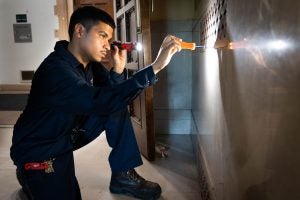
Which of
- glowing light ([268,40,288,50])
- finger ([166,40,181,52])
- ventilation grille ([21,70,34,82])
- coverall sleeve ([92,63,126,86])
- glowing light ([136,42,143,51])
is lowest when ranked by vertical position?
ventilation grille ([21,70,34,82])

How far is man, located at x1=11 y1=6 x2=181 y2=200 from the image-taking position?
3.15 ft

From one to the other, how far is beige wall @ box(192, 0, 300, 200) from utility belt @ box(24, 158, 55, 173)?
0.71 m

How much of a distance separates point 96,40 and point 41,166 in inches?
23.0

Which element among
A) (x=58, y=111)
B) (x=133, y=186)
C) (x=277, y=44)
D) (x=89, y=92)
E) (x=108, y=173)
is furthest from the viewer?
(x=108, y=173)

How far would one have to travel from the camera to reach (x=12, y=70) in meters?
4.92

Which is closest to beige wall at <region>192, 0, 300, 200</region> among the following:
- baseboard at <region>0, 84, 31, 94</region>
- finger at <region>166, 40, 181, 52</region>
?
finger at <region>166, 40, 181, 52</region>

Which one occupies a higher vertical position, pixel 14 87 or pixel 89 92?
pixel 89 92

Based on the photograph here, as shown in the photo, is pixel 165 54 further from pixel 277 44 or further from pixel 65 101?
pixel 277 44

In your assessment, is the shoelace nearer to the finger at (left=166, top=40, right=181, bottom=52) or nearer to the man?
the man

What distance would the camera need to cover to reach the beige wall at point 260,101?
0.43 meters

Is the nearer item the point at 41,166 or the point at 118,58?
the point at 41,166

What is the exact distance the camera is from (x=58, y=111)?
1135 mm

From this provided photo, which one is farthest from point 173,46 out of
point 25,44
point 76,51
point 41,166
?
point 25,44

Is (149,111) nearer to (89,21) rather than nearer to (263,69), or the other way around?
(89,21)
